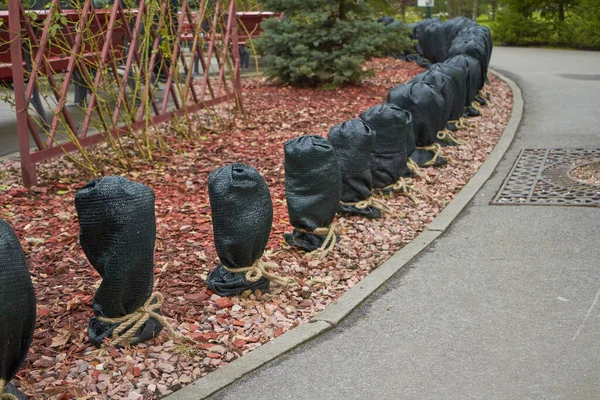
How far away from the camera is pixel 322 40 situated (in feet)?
40.4

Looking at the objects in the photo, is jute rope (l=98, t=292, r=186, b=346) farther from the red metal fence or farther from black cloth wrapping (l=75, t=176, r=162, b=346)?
the red metal fence

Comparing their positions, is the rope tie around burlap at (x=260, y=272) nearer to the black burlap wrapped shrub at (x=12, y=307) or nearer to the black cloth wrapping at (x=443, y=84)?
the black burlap wrapped shrub at (x=12, y=307)

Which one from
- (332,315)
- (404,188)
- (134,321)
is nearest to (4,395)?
(134,321)

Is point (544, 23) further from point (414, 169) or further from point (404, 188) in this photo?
point (404, 188)

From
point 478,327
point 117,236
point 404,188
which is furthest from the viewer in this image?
point 404,188

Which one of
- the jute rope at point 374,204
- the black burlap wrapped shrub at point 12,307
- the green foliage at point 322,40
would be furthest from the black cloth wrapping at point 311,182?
the green foliage at point 322,40

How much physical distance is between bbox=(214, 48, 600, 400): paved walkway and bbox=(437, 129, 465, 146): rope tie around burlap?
2.32 metres

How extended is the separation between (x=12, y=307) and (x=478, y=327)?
251cm

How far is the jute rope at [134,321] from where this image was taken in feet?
14.1

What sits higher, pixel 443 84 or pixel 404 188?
pixel 443 84

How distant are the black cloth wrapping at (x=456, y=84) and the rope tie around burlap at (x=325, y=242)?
4352 millimetres

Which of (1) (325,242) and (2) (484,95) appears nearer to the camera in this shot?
(1) (325,242)

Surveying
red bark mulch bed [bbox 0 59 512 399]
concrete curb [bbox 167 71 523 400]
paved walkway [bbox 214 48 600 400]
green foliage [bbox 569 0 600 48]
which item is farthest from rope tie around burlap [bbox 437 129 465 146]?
green foliage [bbox 569 0 600 48]

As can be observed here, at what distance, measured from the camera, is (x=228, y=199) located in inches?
192
